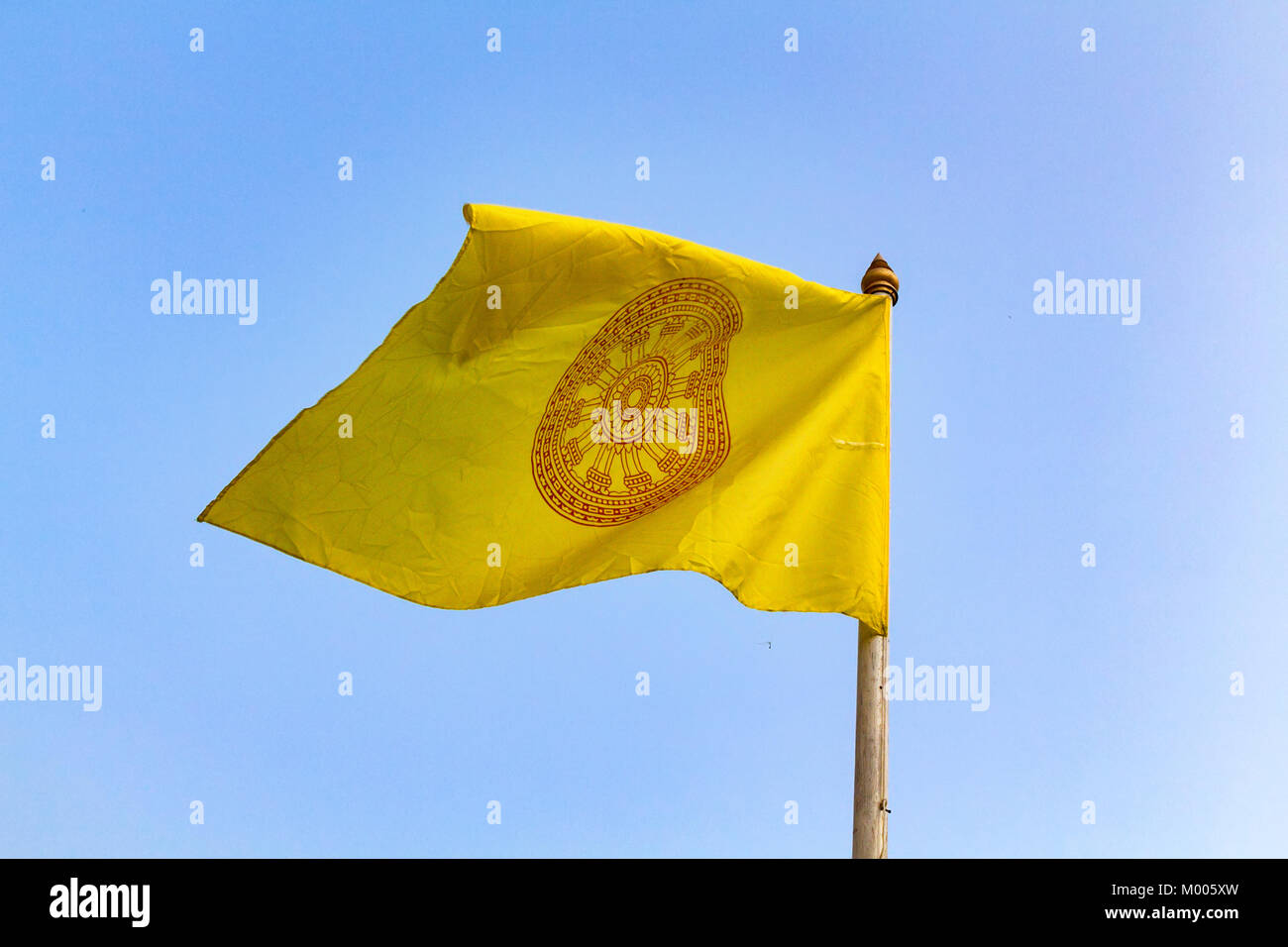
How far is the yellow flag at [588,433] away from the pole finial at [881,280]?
14 centimetres

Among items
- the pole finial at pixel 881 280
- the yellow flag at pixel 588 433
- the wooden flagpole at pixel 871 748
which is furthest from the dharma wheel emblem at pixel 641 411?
the wooden flagpole at pixel 871 748

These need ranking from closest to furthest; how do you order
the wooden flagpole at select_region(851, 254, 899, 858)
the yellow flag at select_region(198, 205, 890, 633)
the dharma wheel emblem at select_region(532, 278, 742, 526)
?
the wooden flagpole at select_region(851, 254, 899, 858), the yellow flag at select_region(198, 205, 890, 633), the dharma wheel emblem at select_region(532, 278, 742, 526)

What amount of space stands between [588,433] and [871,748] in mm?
3366

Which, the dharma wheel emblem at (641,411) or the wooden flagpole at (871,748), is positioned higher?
A: the dharma wheel emblem at (641,411)

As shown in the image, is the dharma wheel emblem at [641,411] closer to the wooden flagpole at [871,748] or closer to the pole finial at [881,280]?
the pole finial at [881,280]

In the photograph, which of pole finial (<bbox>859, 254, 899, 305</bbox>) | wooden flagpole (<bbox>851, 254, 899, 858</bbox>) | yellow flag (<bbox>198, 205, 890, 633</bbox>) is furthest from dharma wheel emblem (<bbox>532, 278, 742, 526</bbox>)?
wooden flagpole (<bbox>851, 254, 899, 858</bbox>)

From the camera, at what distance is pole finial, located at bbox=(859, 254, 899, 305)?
9.59 m

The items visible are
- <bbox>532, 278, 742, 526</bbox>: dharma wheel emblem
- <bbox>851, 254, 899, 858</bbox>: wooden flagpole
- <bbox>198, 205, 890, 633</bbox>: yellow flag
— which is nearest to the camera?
<bbox>851, 254, 899, 858</bbox>: wooden flagpole

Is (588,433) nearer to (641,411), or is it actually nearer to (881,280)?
(641,411)

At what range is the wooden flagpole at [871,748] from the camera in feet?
25.7

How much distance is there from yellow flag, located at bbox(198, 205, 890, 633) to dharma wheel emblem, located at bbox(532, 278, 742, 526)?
0.06 feet

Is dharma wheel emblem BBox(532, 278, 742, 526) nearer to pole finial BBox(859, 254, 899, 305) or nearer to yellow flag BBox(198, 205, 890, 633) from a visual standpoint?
yellow flag BBox(198, 205, 890, 633)
